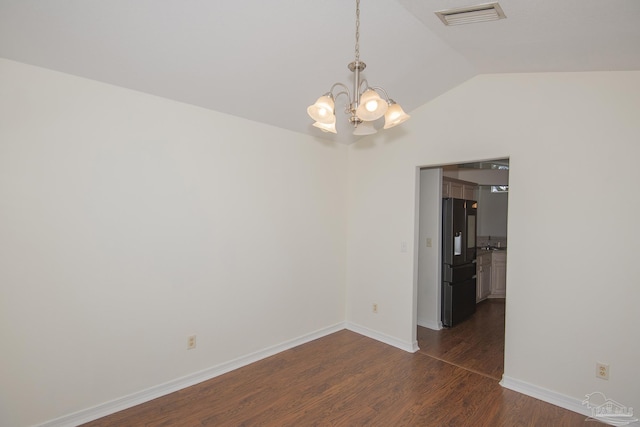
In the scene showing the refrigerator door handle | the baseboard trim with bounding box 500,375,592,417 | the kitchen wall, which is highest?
the kitchen wall

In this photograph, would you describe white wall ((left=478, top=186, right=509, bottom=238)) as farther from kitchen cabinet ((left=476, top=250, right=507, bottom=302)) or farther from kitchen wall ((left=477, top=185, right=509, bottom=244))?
kitchen cabinet ((left=476, top=250, right=507, bottom=302))

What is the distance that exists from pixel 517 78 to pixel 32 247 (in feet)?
13.4

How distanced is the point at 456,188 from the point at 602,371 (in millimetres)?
2857

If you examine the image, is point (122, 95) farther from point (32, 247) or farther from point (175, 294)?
point (175, 294)

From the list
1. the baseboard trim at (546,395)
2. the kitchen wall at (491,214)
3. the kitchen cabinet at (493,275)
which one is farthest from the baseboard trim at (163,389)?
the kitchen wall at (491,214)

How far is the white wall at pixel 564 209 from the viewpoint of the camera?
226 cm

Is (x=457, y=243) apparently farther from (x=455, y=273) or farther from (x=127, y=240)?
(x=127, y=240)

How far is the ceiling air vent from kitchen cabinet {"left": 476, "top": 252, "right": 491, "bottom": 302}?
4.17m

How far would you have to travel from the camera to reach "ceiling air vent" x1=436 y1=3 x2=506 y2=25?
5.85 feet

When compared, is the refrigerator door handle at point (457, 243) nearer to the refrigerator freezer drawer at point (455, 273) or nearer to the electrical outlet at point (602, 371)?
the refrigerator freezer drawer at point (455, 273)

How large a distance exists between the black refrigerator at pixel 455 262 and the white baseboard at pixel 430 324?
14 centimetres

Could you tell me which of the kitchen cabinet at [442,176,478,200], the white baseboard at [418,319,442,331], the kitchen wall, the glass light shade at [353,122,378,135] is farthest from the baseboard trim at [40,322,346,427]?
the kitchen wall

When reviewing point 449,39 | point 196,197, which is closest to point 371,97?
point 449,39

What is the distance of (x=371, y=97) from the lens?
143 cm
